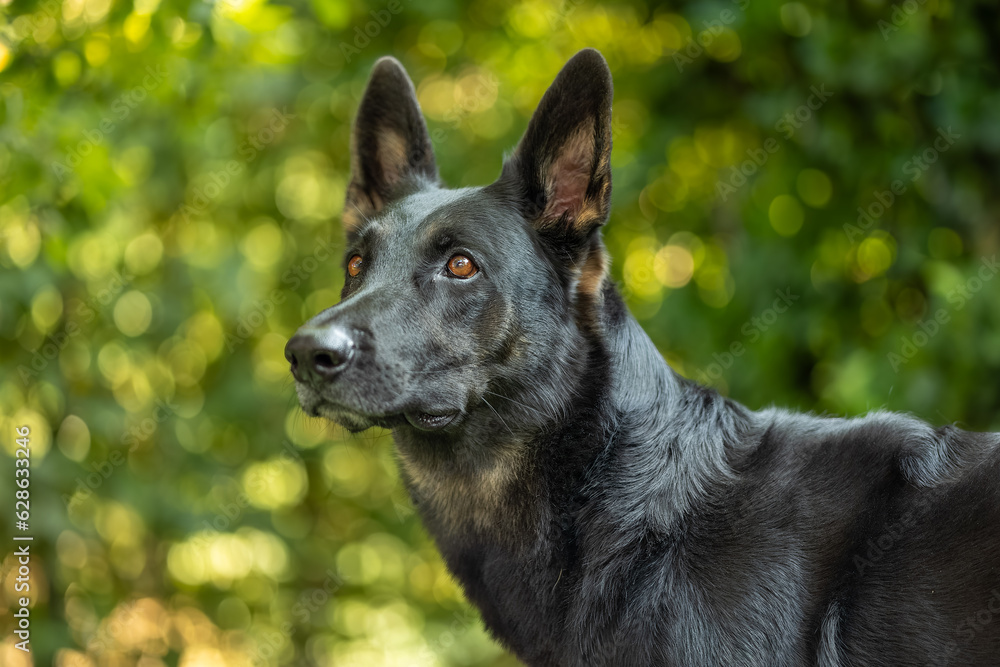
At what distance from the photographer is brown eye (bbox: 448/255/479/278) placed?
2898 millimetres

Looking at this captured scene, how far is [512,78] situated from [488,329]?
4.15 m

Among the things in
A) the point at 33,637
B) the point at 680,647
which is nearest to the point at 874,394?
the point at 680,647

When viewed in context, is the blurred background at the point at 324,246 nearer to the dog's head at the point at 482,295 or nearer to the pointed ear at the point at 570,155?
the dog's head at the point at 482,295

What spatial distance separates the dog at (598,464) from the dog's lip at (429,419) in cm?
1

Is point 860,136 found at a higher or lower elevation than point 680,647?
higher

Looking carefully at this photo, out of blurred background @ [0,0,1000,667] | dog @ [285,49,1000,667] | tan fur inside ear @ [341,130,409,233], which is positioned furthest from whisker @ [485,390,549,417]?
tan fur inside ear @ [341,130,409,233]

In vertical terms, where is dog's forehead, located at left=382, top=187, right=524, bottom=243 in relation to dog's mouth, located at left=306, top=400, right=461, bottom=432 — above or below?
above

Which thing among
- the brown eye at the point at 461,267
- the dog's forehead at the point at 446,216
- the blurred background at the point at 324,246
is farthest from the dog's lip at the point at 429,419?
the blurred background at the point at 324,246

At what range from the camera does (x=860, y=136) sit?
4.89 metres

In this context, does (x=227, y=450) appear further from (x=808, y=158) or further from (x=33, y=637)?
(x=808, y=158)

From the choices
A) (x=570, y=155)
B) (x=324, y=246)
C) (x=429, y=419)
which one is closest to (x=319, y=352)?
(x=429, y=419)

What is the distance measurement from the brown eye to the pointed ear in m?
0.35

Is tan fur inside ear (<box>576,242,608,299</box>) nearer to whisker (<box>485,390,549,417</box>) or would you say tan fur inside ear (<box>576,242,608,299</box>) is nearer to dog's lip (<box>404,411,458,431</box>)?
whisker (<box>485,390,549,417</box>)

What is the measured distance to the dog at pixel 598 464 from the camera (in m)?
2.36
